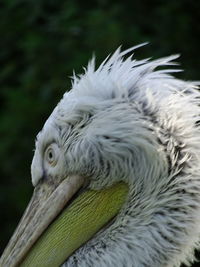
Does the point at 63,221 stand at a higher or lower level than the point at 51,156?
lower

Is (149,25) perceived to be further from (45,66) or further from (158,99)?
(158,99)

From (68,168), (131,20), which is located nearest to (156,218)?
(68,168)

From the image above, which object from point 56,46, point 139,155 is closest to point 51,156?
point 139,155

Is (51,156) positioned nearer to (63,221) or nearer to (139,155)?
(63,221)

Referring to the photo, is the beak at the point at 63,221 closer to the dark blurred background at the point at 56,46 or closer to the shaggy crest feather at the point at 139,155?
the shaggy crest feather at the point at 139,155

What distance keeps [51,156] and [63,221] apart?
32 centimetres

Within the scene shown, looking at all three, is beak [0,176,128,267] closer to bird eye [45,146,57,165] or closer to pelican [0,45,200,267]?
pelican [0,45,200,267]

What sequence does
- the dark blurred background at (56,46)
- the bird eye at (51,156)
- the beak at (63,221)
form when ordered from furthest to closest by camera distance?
the dark blurred background at (56,46)
the bird eye at (51,156)
the beak at (63,221)

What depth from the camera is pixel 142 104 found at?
401cm

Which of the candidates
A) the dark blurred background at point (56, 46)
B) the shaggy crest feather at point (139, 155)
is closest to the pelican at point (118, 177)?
the shaggy crest feather at point (139, 155)

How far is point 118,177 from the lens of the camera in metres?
4.03

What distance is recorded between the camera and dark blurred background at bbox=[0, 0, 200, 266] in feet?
23.1

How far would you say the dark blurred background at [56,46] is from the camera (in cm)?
703

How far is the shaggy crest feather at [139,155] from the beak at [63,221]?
0.05 metres
